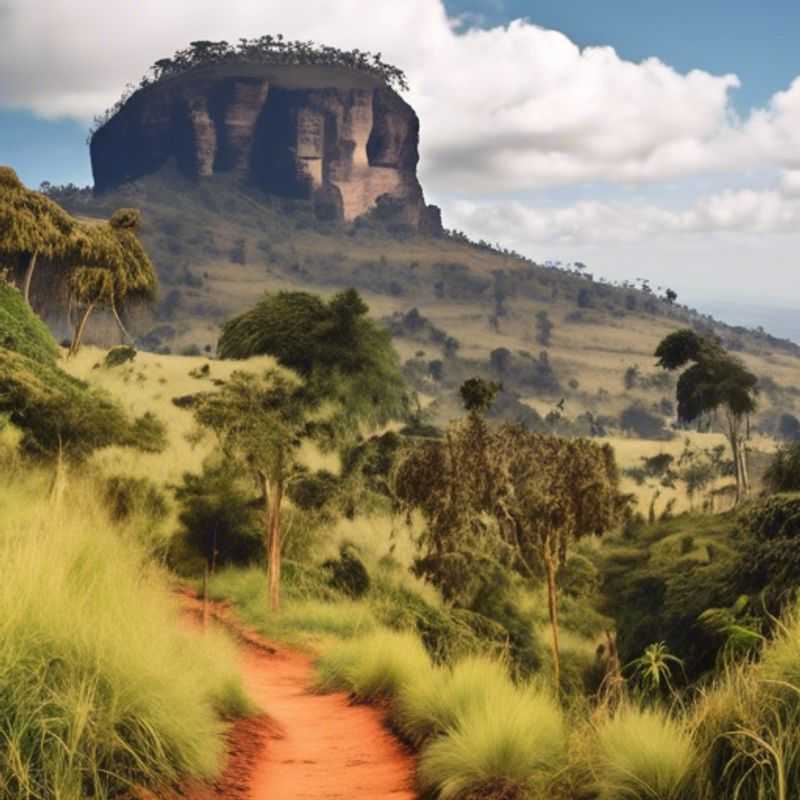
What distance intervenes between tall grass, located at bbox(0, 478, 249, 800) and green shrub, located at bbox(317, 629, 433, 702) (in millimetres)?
3305

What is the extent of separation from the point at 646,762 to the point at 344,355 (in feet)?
103

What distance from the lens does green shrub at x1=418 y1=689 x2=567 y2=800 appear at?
24.4ft

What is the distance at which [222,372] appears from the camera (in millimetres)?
46344

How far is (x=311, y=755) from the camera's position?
31.9 ft

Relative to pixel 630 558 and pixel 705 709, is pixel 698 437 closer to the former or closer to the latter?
pixel 630 558

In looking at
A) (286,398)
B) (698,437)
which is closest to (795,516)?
(286,398)

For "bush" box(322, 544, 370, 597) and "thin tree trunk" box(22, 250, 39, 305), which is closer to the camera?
"bush" box(322, 544, 370, 597)

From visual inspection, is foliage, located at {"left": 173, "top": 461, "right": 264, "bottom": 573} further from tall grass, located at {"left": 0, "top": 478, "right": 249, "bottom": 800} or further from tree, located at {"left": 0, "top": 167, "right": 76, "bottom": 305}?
tree, located at {"left": 0, "top": 167, "right": 76, "bottom": 305}

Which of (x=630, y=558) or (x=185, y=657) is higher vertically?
(x=185, y=657)

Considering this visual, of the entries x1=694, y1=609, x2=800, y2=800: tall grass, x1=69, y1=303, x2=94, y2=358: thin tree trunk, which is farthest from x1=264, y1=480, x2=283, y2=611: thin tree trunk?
x1=69, y1=303, x2=94, y2=358: thin tree trunk

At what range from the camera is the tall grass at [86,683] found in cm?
598

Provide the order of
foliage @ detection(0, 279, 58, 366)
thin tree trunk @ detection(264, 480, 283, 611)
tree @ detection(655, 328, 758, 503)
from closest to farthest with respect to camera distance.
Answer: thin tree trunk @ detection(264, 480, 283, 611) < foliage @ detection(0, 279, 58, 366) < tree @ detection(655, 328, 758, 503)

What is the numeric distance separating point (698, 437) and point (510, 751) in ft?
381

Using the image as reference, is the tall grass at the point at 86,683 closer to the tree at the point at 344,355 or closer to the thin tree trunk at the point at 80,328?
the tree at the point at 344,355
